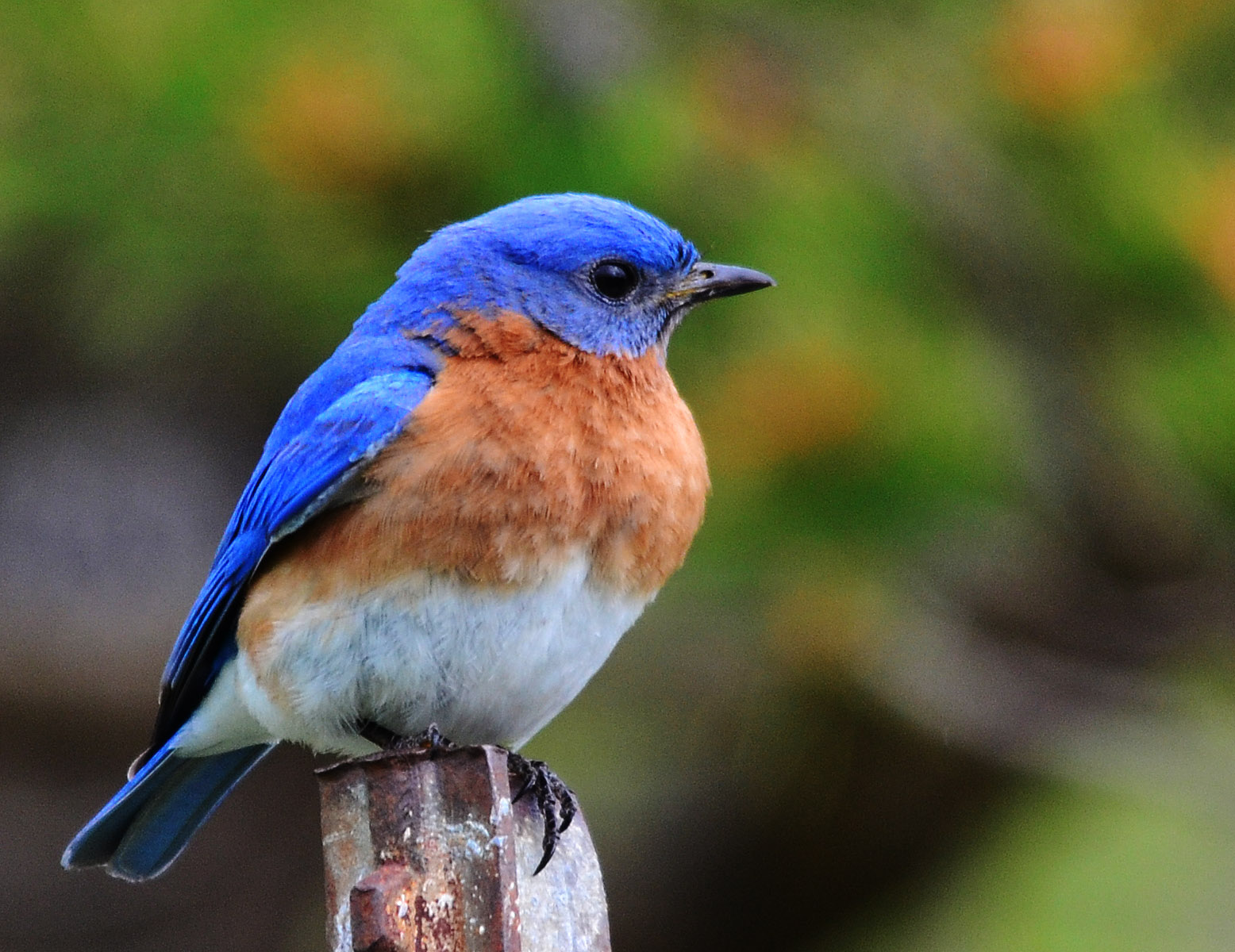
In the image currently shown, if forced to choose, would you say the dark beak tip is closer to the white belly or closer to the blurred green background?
the blurred green background

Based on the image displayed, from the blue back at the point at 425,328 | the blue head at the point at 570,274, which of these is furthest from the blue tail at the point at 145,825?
the blue head at the point at 570,274

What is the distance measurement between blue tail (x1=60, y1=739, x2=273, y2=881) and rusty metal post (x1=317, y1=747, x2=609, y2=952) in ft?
4.38

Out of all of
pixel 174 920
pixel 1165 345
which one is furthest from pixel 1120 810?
pixel 174 920

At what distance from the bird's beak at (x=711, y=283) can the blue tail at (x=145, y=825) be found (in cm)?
148

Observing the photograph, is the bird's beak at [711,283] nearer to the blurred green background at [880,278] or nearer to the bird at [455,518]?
the bird at [455,518]

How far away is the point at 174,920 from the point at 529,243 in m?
3.18

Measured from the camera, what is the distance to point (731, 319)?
3926mm

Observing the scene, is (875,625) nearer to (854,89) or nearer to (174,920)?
(854,89)

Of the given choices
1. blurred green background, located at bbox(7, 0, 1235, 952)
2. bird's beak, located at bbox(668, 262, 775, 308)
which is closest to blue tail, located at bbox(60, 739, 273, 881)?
blurred green background, located at bbox(7, 0, 1235, 952)

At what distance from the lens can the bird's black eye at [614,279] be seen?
348 centimetres

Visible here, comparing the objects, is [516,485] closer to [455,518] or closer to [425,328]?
[455,518]

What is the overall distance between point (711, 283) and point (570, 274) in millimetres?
319

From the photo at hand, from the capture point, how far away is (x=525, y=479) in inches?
114

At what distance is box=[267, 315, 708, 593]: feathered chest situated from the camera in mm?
2842
